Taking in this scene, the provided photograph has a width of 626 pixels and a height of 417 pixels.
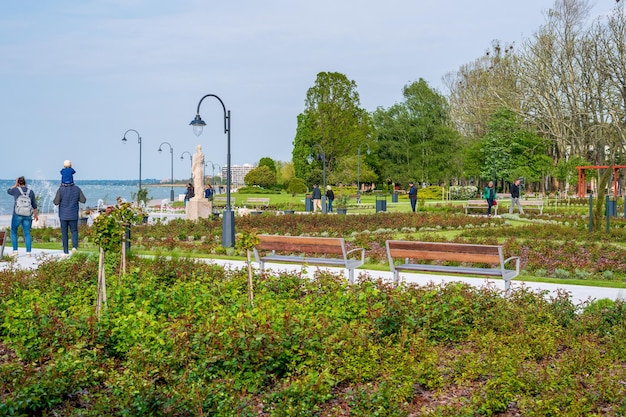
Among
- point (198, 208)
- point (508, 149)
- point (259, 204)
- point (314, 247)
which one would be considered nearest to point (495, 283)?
point (314, 247)

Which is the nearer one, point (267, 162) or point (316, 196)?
point (316, 196)

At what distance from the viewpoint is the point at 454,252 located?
399 inches

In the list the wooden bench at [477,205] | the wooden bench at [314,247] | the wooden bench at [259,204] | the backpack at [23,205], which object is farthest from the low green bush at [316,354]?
the wooden bench at [259,204]

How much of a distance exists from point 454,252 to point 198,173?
21836 mm

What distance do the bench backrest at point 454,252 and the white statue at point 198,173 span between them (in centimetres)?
2036

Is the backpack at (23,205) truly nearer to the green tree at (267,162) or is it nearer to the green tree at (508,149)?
the green tree at (508,149)

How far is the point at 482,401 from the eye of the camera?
5281 mm

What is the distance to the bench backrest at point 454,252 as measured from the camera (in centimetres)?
992

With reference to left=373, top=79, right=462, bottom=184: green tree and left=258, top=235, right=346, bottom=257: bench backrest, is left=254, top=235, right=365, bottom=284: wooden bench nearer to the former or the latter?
left=258, top=235, right=346, bottom=257: bench backrest

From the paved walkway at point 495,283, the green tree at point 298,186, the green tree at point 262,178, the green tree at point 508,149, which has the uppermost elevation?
the green tree at point 508,149

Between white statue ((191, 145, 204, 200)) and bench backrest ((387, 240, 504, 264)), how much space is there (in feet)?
66.8

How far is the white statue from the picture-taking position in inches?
1192

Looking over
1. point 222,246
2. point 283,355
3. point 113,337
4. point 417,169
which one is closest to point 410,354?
point 283,355

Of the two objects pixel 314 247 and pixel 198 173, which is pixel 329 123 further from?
pixel 314 247
